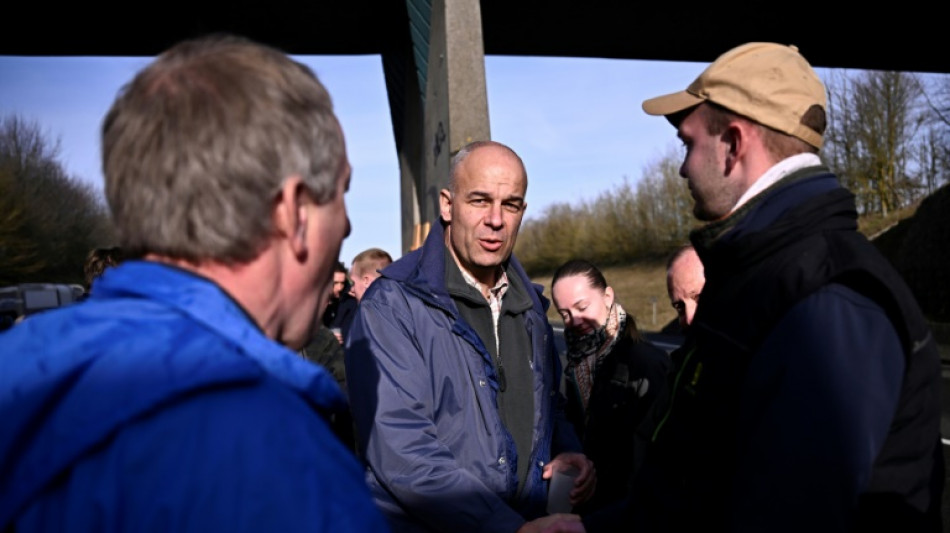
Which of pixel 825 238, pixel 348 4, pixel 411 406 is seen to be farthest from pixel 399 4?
pixel 825 238

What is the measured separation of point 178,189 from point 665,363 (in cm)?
360

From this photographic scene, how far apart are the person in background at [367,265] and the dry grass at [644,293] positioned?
2484 cm

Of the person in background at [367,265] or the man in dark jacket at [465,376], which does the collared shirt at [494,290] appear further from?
the person in background at [367,265]

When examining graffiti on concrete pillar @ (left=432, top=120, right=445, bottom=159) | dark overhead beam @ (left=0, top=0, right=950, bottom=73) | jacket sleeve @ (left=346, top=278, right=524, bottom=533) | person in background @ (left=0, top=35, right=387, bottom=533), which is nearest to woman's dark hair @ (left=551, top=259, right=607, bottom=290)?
jacket sleeve @ (left=346, top=278, right=524, bottom=533)

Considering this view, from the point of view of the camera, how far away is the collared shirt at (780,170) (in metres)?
1.95

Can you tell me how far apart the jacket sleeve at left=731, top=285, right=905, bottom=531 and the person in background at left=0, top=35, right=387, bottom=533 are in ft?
2.88

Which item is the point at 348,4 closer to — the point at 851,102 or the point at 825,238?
the point at 825,238

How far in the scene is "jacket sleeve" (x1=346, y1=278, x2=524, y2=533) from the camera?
258cm

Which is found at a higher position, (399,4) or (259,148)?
(399,4)

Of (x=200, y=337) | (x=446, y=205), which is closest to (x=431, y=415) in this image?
(x=446, y=205)

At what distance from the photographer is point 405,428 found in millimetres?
2662

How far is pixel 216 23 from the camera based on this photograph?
1446 centimetres

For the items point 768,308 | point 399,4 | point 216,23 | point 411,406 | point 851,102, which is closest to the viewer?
point 768,308

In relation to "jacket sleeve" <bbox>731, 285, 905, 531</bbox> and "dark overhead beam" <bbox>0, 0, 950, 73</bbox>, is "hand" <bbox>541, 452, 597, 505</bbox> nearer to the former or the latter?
"jacket sleeve" <bbox>731, 285, 905, 531</bbox>
